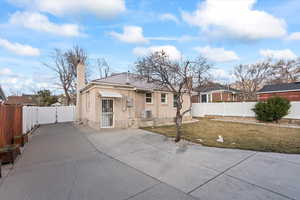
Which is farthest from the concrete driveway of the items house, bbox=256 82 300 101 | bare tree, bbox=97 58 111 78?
bare tree, bbox=97 58 111 78

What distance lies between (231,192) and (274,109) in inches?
512

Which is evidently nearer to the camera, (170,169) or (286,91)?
(170,169)

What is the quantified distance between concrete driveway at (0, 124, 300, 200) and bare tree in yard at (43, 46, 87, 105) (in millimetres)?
20149

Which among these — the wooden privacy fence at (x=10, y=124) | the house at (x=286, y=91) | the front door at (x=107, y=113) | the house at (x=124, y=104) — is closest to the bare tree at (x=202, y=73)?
the house at (x=124, y=104)

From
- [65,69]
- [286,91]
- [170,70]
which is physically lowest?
[286,91]

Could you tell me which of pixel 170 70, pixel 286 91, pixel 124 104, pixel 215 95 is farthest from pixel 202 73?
pixel 215 95

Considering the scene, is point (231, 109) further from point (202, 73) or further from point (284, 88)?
point (202, 73)

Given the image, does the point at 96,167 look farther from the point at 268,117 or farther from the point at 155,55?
the point at 268,117

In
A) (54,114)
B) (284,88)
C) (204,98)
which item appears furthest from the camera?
(204,98)

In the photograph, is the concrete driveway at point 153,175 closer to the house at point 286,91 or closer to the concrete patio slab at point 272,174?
the concrete patio slab at point 272,174

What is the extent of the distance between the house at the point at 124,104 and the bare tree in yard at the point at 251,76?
20.6 metres

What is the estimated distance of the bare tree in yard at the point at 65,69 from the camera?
2344 centimetres

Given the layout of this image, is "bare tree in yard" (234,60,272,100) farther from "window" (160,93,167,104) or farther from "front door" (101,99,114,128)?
"front door" (101,99,114,128)

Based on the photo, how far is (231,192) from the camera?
294 cm
